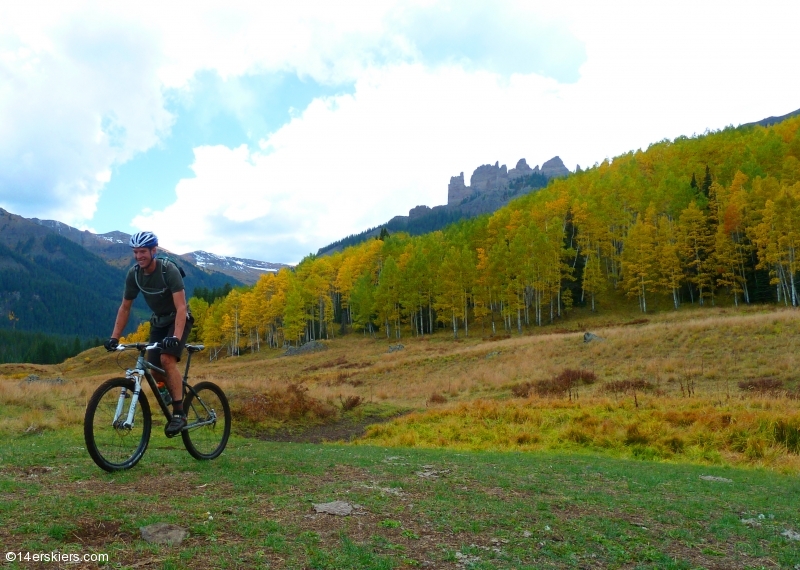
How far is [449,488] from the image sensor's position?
5.39m

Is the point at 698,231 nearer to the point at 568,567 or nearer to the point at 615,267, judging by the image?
the point at 615,267

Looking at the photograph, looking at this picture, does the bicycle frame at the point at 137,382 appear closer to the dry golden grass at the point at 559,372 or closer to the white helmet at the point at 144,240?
the white helmet at the point at 144,240

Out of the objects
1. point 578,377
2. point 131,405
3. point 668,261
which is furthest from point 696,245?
point 131,405

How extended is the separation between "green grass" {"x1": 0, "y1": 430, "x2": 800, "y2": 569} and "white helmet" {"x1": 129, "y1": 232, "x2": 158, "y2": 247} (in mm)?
2607

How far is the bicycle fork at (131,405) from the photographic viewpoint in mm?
5242

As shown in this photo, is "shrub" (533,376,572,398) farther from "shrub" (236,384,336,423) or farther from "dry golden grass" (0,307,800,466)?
→ "shrub" (236,384,336,423)

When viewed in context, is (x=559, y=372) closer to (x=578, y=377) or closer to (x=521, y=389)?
(x=578, y=377)

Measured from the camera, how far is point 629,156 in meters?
91.3

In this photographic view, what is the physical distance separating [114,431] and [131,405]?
0.32m

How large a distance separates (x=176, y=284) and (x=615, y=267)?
215 feet

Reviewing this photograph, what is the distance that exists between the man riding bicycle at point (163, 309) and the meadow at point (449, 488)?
938mm

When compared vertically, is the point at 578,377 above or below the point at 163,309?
below

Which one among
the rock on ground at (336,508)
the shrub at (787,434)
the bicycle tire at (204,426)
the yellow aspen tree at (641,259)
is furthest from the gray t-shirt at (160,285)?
the yellow aspen tree at (641,259)

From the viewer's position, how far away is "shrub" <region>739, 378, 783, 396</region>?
15.8 m
